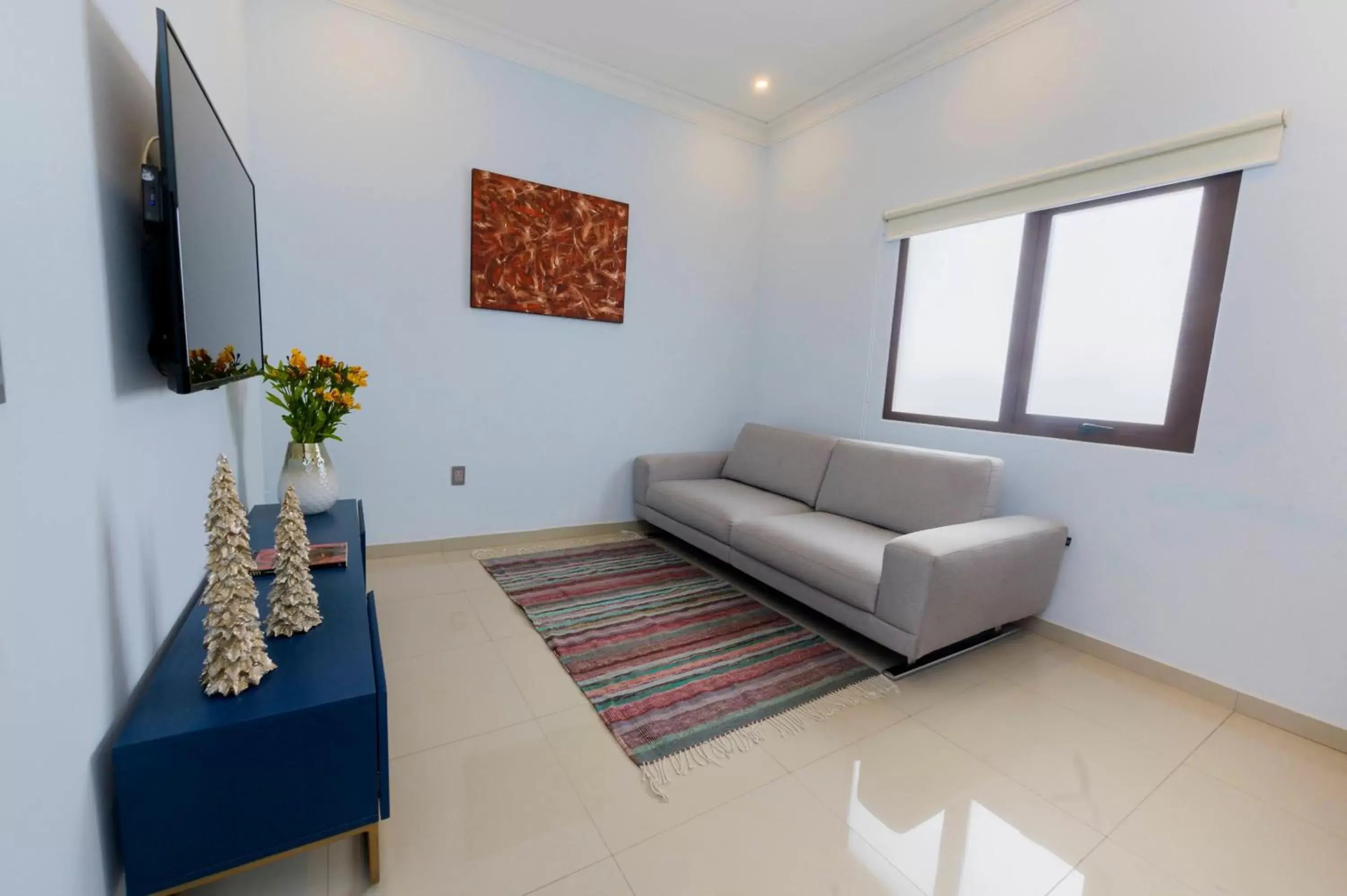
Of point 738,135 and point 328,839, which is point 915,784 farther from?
point 738,135

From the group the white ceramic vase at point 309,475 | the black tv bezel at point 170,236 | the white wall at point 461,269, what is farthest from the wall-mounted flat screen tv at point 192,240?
the white wall at point 461,269

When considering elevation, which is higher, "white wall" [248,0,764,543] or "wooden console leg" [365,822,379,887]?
"white wall" [248,0,764,543]

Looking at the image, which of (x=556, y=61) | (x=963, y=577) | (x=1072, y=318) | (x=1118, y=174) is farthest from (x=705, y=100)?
(x=963, y=577)

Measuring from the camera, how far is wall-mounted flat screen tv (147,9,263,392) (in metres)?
1.01

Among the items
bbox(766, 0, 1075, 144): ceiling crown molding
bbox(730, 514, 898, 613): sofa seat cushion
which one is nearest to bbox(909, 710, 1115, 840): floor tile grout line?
bbox(730, 514, 898, 613): sofa seat cushion

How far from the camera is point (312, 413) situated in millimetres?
1920

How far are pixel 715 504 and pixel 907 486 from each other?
0.97 meters

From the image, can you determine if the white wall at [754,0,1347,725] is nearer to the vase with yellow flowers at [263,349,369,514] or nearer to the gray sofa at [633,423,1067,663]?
the gray sofa at [633,423,1067,663]

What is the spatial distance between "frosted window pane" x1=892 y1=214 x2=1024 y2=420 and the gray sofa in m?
0.40

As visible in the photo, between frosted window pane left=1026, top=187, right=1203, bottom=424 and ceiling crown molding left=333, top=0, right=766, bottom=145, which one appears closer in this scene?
frosted window pane left=1026, top=187, right=1203, bottom=424

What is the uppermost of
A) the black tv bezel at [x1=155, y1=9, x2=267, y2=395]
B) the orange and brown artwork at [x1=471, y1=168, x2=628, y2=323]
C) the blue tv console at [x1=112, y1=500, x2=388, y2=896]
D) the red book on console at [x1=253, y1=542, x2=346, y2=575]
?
the orange and brown artwork at [x1=471, y1=168, x2=628, y2=323]

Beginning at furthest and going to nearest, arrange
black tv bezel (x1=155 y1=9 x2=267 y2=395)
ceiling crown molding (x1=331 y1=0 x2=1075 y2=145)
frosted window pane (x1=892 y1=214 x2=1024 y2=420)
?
frosted window pane (x1=892 y1=214 x2=1024 y2=420) < ceiling crown molding (x1=331 y1=0 x2=1075 y2=145) < black tv bezel (x1=155 y1=9 x2=267 y2=395)

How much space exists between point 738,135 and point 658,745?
3.78m

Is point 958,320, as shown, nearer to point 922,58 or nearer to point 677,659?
point 922,58
